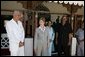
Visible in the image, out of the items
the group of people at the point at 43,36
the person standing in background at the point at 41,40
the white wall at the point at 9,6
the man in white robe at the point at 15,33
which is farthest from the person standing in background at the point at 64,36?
the white wall at the point at 9,6

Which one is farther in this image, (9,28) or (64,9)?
(64,9)

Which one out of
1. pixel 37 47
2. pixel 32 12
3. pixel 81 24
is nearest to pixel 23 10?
A: pixel 32 12

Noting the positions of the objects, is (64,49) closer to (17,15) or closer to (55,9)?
(55,9)

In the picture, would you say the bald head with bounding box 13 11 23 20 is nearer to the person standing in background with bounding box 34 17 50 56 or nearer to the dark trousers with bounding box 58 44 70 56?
the person standing in background with bounding box 34 17 50 56

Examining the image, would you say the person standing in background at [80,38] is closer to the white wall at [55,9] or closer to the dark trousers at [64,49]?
the dark trousers at [64,49]

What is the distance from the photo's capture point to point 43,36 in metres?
6.84

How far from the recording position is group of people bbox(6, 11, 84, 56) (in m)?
6.63

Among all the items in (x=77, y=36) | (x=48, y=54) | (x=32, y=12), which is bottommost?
(x=48, y=54)

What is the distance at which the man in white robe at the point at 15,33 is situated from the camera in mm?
6617

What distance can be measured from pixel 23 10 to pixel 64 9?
1.06m

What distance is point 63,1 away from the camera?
7078mm

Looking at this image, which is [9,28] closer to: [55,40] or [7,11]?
[7,11]

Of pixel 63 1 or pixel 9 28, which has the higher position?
pixel 63 1

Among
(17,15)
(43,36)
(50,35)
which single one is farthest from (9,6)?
(50,35)
